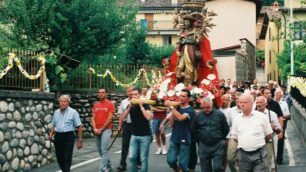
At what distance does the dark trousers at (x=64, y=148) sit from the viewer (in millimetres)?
12023

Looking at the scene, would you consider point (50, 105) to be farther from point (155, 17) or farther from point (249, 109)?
point (155, 17)

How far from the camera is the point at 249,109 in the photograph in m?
8.84

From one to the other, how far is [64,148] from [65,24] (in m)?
11.1

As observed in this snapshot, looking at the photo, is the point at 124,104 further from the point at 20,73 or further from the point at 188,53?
the point at 20,73

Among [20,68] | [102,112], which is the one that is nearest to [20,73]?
[20,68]

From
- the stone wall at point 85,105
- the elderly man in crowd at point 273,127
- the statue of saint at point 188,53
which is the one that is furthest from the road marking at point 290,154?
the stone wall at point 85,105

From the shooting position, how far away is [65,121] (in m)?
12.1

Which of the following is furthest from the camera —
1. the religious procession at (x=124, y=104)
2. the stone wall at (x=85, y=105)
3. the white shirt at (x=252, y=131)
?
the stone wall at (x=85, y=105)

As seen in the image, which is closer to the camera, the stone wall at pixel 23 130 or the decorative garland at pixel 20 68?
the stone wall at pixel 23 130

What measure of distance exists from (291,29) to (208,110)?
8741mm

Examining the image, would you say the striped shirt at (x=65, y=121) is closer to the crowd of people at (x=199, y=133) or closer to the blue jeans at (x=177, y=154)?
the crowd of people at (x=199, y=133)

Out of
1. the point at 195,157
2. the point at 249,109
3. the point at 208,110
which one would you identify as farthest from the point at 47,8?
the point at 249,109

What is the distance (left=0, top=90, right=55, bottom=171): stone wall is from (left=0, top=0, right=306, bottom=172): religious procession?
2 cm

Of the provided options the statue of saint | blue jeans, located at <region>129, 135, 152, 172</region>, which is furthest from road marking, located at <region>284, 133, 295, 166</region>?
blue jeans, located at <region>129, 135, 152, 172</region>
